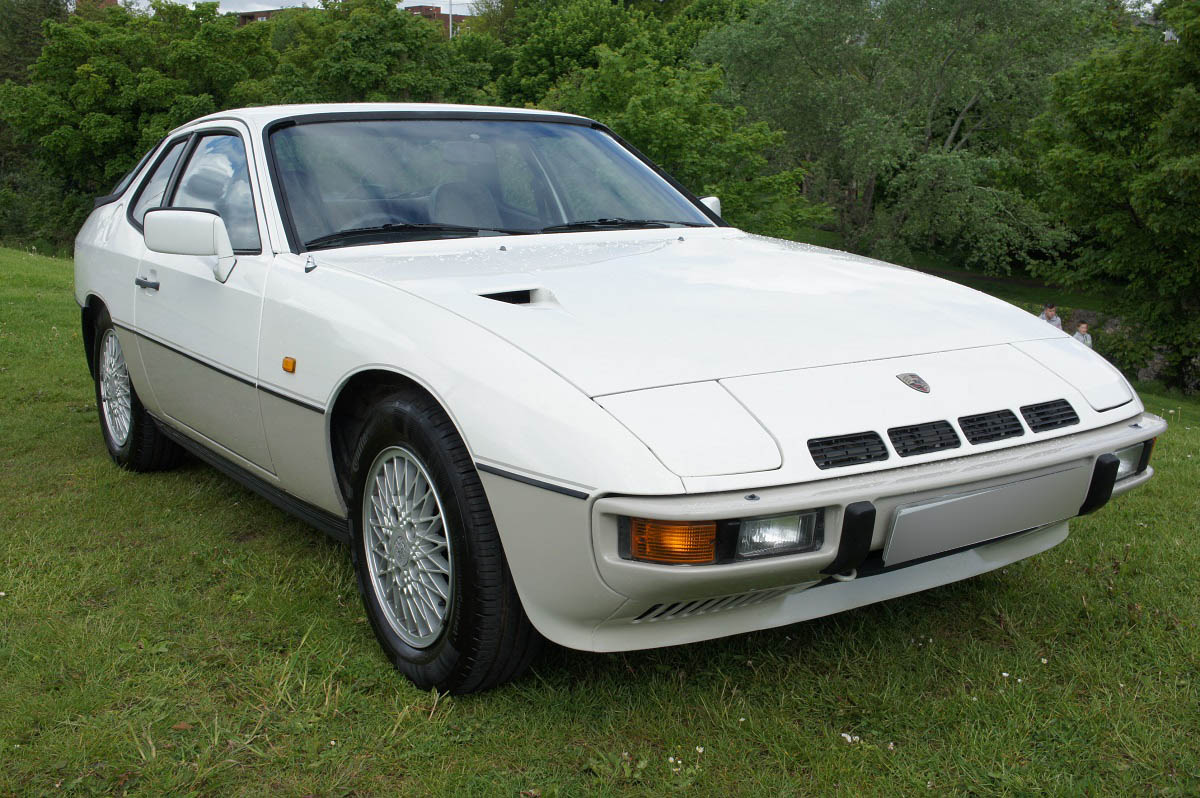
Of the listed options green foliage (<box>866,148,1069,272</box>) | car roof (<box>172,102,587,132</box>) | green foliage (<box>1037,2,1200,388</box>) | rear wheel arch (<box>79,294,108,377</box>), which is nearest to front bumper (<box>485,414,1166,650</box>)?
car roof (<box>172,102,587,132</box>)

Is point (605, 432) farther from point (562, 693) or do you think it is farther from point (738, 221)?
point (738, 221)

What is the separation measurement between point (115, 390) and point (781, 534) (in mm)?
3686

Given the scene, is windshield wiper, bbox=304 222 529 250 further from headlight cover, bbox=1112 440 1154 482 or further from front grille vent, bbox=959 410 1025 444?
headlight cover, bbox=1112 440 1154 482

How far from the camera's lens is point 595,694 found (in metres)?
2.64

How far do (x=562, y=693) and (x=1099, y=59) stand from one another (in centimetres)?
2421

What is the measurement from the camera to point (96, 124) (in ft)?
122

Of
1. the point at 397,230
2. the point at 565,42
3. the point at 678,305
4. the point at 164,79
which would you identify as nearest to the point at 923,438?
the point at 678,305

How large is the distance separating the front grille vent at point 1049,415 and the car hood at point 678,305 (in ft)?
0.83

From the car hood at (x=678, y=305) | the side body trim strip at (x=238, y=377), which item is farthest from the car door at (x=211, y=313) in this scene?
the car hood at (x=678, y=305)

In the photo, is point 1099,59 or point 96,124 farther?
point 96,124

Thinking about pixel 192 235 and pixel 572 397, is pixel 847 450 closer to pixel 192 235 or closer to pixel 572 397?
pixel 572 397

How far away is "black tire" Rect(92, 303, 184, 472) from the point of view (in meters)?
4.42

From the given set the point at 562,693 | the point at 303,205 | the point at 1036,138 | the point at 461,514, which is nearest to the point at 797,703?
the point at 562,693

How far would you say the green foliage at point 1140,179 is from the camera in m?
20.5
